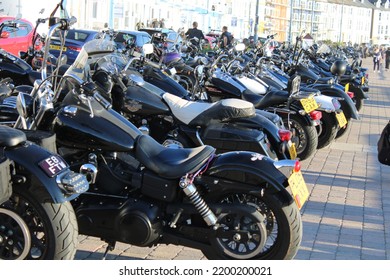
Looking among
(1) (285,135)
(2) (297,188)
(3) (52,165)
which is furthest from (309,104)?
(3) (52,165)

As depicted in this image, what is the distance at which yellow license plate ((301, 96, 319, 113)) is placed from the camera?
336 inches

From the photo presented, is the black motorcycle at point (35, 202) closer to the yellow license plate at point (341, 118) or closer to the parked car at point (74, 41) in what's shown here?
the yellow license plate at point (341, 118)

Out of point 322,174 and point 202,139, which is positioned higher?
point 202,139

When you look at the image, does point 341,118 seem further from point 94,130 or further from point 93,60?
point 94,130

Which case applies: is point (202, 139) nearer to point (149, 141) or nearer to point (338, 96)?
point (149, 141)

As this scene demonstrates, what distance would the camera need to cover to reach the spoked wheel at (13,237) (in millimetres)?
4141

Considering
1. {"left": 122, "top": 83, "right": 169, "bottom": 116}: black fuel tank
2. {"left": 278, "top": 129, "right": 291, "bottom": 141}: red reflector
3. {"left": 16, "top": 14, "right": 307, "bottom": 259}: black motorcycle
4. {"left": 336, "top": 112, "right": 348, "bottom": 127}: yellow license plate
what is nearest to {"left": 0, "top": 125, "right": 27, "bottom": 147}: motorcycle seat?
{"left": 16, "top": 14, "right": 307, "bottom": 259}: black motorcycle

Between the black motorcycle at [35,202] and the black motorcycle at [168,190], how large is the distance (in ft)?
1.39

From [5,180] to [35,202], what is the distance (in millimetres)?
228

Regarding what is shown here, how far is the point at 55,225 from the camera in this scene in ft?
13.3
